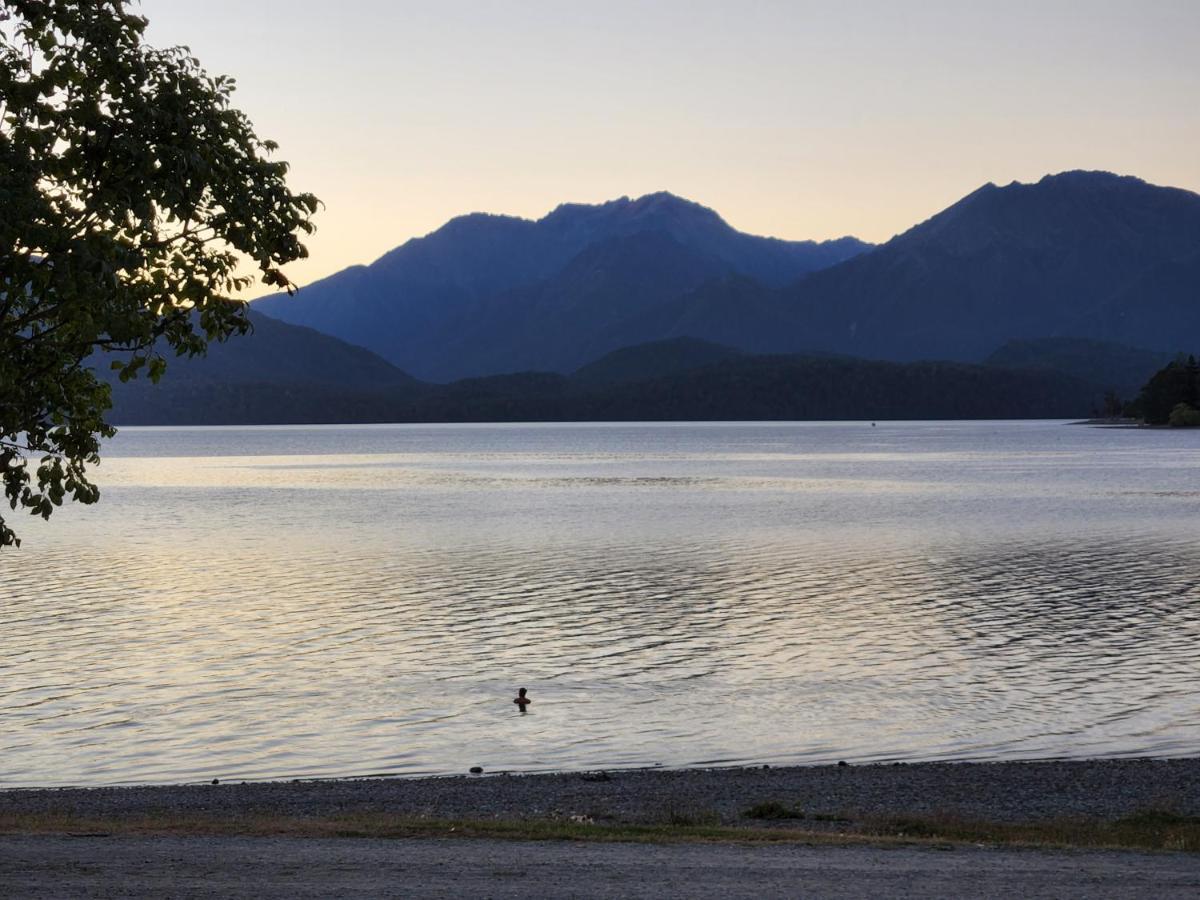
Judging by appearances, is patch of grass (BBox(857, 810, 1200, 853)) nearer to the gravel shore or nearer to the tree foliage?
the gravel shore

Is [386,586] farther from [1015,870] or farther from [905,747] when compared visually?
[1015,870]

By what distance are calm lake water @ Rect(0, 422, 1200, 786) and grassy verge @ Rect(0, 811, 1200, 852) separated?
315 inches

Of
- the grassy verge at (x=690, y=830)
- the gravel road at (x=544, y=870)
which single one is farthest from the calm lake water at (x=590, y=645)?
the gravel road at (x=544, y=870)

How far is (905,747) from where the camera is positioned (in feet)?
108

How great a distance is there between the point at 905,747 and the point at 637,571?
1650 inches

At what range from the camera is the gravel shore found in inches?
1003

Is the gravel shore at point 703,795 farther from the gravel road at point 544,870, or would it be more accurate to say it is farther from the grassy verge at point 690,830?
the gravel road at point 544,870

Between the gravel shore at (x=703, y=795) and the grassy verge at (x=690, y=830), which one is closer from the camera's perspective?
the grassy verge at (x=690, y=830)

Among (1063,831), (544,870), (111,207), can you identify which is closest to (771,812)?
(1063,831)

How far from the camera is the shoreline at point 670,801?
75.9ft

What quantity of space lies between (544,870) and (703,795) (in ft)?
31.2

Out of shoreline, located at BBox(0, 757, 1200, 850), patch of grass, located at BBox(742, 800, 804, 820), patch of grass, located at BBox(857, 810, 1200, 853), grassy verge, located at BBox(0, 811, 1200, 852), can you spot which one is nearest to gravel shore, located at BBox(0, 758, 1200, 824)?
shoreline, located at BBox(0, 757, 1200, 850)

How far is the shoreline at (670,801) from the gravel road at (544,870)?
1.50 m

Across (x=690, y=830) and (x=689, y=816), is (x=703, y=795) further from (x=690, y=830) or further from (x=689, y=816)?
(x=690, y=830)
